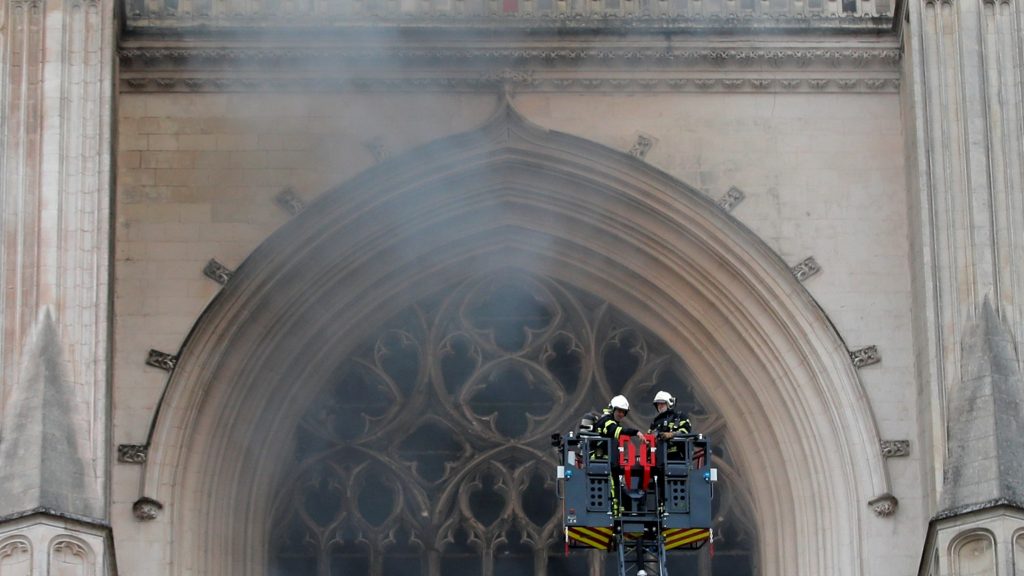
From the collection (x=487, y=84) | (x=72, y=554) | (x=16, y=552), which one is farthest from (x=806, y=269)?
(x=16, y=552)

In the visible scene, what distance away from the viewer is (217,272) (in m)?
27.4

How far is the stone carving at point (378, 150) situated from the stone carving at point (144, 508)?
3.20 meters

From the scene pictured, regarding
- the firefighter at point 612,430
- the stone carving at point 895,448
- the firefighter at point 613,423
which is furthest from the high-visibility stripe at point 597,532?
the stone carving at point 895,448

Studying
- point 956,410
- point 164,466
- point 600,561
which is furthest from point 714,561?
point 164,466

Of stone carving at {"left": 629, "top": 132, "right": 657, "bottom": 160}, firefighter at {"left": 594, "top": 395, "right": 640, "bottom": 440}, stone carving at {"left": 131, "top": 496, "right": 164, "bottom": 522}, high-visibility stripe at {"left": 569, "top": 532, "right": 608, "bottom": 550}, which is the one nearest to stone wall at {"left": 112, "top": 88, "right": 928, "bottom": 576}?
stone carving at {"left": 629, "top": 132, "right": 657, "bottom": 160}

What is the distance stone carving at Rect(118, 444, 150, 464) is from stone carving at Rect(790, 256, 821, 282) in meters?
5.02

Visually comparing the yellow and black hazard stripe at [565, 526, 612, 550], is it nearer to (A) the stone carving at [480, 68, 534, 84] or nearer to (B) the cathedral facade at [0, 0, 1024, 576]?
(B) the cathedral facade at [0, 0, 1024, 576]

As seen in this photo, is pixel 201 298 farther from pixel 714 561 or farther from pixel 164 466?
pixel 714 561

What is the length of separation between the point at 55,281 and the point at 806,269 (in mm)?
5669

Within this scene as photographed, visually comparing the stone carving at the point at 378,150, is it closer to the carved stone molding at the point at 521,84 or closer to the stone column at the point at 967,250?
the carved stone molding at the point at 521,84

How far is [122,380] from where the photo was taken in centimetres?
2705

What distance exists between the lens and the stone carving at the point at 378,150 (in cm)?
2783

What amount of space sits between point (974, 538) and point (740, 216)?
3.46 metres

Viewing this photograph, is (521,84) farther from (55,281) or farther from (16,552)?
(16,552)
